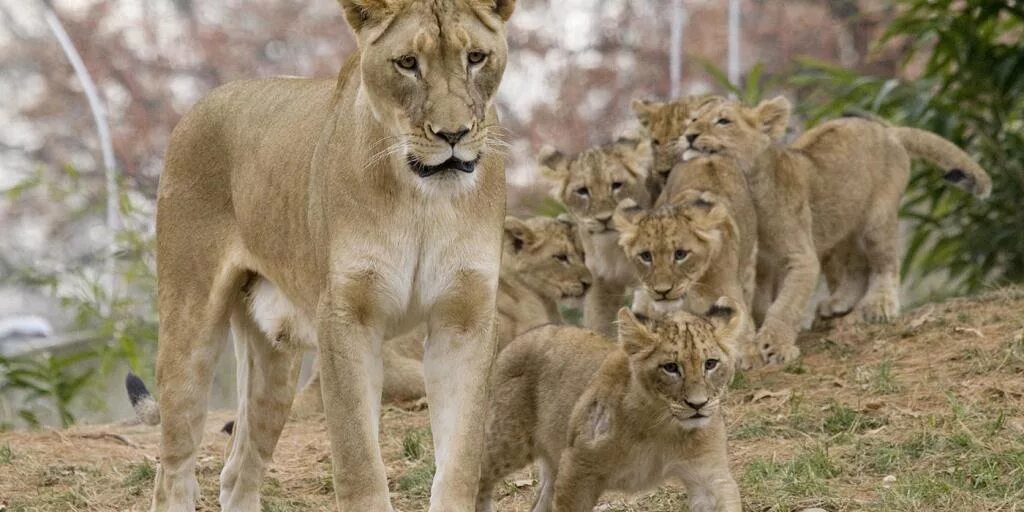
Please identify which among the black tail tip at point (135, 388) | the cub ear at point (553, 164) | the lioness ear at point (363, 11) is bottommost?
the black tail tip at point (135, 388)

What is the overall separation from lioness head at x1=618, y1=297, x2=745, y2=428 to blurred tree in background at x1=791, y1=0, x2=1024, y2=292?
4.61 m

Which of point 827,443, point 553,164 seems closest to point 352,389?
point 827,443

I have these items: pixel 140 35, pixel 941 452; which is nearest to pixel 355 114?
pixel 941 452

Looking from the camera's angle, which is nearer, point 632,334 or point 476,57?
point 476,57

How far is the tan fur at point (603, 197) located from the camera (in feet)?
24.1

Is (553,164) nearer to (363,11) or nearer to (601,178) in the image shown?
(601,178)

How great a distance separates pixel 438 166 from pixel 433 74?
226mm

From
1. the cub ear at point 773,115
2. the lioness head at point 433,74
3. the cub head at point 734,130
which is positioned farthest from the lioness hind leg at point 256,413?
the cub ear at point 773,115

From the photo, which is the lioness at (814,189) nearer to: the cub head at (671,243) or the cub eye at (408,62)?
the cub head at (671,243)

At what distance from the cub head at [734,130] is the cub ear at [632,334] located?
8.57 ft

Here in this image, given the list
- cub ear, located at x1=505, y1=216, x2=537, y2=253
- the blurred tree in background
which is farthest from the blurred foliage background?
cub ear, located at x1=505, y1=216, x2=537, y2=253

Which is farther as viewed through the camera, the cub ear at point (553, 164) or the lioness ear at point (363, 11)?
the cub ear at point (553, 164)

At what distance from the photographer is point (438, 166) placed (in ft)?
13.5

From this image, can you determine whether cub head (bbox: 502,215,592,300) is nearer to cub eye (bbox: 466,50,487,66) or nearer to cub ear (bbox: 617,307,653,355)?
cub ear (bbox: 617,307,653,355)
